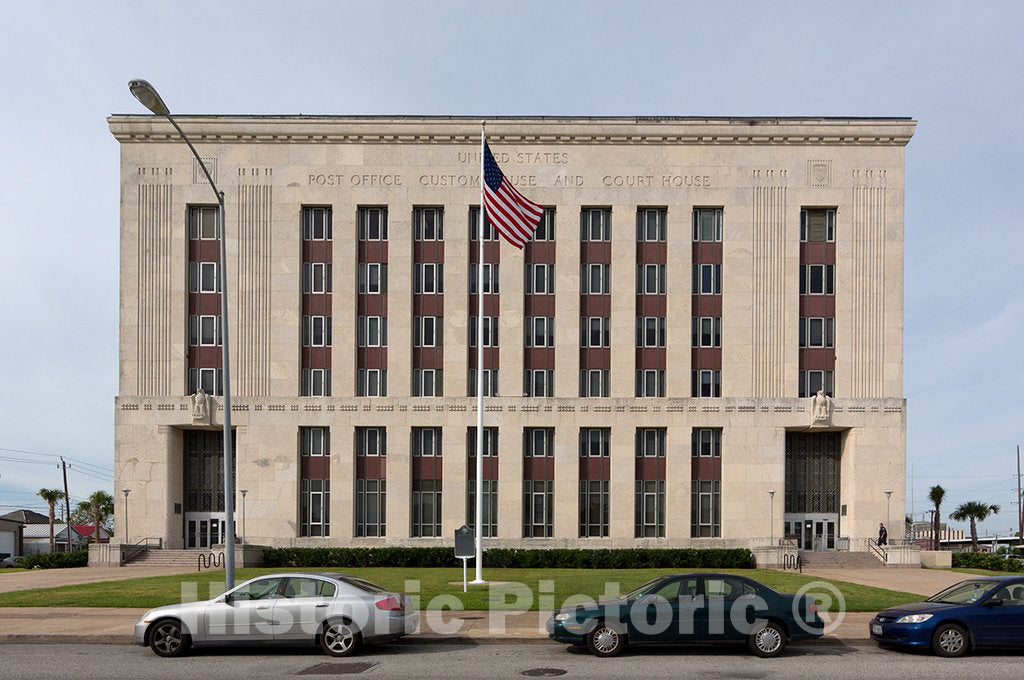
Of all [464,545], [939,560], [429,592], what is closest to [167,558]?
[429,592]

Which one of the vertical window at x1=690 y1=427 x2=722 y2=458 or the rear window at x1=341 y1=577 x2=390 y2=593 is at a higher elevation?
the rear window at x1=341 y1=577 x2=390 y2=593

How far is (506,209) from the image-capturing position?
1198 inches

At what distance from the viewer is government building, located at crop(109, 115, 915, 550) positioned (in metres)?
55.3

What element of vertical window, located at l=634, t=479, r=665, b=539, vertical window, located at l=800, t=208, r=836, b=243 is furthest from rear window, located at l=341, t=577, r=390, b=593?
vertical window, located at l=800, t=208, r=836, b=243

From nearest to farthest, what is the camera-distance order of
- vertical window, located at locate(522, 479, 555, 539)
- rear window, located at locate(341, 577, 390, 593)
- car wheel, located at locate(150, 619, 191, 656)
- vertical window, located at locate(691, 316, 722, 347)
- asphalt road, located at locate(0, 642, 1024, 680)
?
1. asphalt road, located at locate(0, 642, 1024, 680)
2. car wheel, located at locate(150, 619, 191, 656)
3. rear window, located at locate(341, 577, 390, 593)
4. vertical window, located at locate(522, 479, 555, 539)
5. vertical window, located at locate(691, 316, 722, 347)

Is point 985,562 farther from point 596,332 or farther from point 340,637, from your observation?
point 340,637

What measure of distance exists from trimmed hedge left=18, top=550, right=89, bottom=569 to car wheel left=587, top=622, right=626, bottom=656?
4264cm

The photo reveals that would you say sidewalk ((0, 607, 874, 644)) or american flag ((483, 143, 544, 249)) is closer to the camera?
sidewalk ((0, 607, 874, 644))

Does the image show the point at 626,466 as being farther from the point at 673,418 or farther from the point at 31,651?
the point at 31,651

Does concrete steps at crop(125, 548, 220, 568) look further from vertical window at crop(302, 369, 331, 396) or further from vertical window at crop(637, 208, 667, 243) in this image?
vertical window at crop(637, 208, 667, 243)

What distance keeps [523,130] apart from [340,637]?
43.2 meters

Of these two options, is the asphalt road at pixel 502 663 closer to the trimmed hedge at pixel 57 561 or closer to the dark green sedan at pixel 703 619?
the dark green sedan at pixel 703 619

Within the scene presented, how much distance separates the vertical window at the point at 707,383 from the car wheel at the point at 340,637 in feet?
137

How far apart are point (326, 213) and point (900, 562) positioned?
39443 mm
